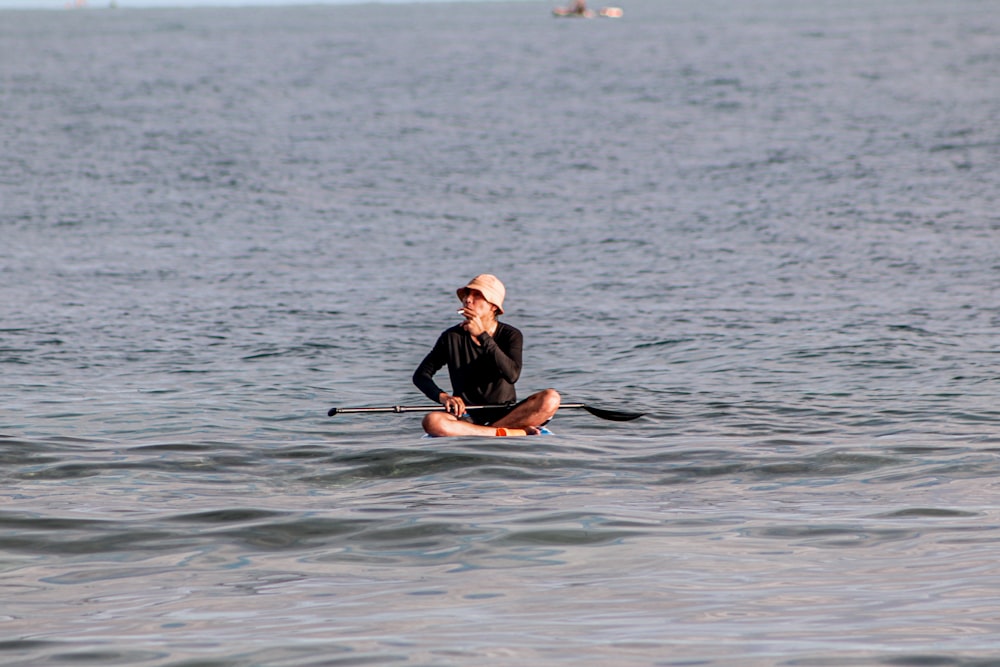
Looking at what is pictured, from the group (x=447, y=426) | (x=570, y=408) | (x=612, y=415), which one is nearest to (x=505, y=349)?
(x=447, y=426)

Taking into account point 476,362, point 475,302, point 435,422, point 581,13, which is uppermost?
point 581,13

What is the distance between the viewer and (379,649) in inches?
267

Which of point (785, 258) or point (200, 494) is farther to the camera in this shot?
point (785, 258)

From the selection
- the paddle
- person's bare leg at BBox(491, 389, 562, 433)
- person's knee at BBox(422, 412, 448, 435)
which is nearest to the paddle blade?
the paddle

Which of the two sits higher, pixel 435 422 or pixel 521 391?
pixel 435 422

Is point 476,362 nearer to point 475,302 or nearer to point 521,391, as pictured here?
point 475,302

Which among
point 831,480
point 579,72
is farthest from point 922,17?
point 831,480

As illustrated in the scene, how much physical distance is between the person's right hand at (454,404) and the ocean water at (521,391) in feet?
1.37

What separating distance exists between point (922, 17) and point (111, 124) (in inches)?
4330

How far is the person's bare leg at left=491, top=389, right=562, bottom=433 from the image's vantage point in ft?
42.1

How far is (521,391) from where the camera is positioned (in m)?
16.6

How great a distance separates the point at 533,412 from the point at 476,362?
0.79 metres

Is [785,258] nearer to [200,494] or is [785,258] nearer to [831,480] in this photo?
[831,480]

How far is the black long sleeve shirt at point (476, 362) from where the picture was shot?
40.9ft
